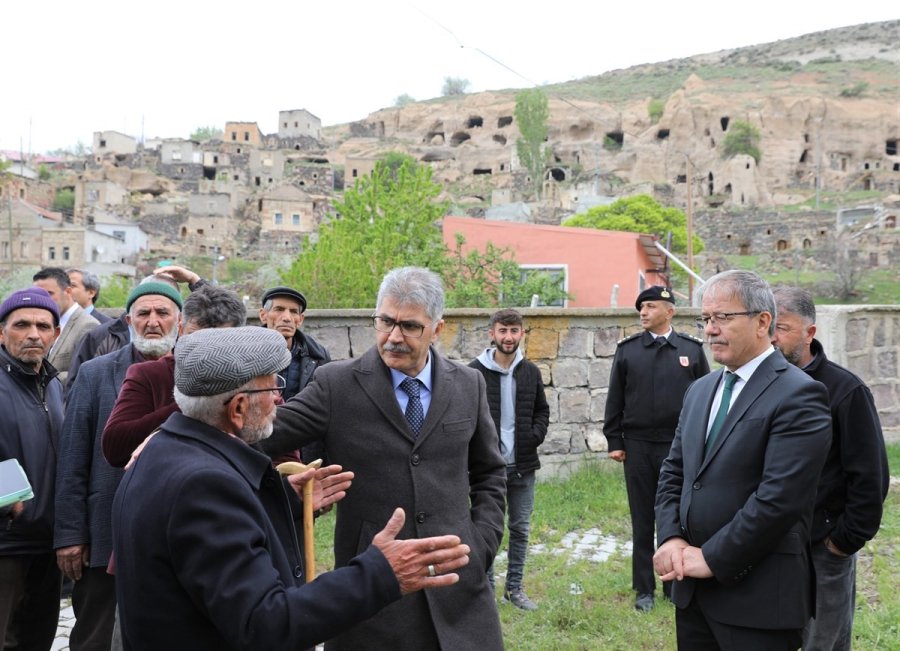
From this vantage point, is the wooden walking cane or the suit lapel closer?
the wooden walking cane

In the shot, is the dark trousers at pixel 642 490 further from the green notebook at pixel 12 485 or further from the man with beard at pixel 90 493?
the green notebook at pixel 12 485

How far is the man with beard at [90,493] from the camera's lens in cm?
335

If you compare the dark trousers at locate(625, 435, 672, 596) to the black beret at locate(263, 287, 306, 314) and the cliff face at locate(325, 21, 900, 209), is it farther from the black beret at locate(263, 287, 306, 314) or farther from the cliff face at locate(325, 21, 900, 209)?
the cliff face at locate(325, 21, 900, 209)

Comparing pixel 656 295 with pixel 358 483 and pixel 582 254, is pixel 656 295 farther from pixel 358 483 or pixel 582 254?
pixel 582 254

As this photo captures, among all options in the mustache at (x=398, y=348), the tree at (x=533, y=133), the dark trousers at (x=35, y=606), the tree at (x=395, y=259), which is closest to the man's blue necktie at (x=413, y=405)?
the mustache at (x=398, y=348)

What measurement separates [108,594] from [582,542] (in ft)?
12.4

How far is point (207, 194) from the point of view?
62062 mm

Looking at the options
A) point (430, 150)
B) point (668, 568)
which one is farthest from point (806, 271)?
point (430, 150)

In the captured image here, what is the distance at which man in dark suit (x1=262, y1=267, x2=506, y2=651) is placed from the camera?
2668mm

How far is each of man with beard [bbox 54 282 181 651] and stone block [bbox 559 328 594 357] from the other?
14.7ft

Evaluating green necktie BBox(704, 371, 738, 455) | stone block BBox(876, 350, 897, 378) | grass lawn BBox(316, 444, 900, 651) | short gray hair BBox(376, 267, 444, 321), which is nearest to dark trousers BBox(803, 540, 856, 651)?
green necktie BBox(704, 371, 738, 455)

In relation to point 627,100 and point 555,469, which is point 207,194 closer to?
point 627,100

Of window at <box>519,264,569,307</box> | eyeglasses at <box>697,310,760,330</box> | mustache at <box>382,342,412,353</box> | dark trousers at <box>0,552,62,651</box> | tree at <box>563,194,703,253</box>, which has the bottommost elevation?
dark trousers at <box>0,552,62,651</box>

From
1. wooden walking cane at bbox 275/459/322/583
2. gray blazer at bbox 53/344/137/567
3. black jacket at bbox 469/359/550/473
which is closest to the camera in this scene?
wooden walking cane at bbox 275/459/322/583
